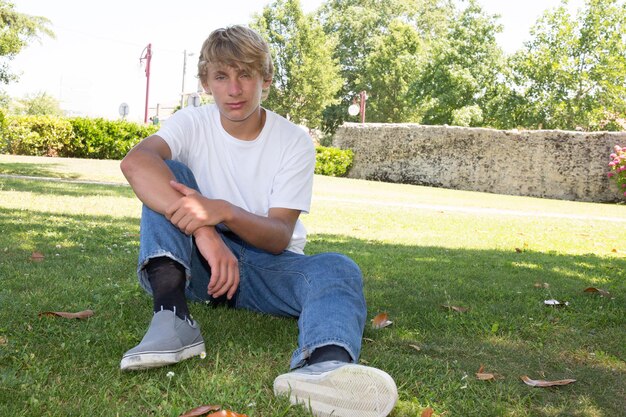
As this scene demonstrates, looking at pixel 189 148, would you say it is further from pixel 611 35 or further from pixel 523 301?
pixel 611 35

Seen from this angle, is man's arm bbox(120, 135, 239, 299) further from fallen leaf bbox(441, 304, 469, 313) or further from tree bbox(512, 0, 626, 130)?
tree bbox(512, 0, 626, 130)

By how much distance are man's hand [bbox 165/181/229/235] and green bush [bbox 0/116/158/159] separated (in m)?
20.6

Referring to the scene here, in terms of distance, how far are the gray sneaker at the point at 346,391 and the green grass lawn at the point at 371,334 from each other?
2.9 inches

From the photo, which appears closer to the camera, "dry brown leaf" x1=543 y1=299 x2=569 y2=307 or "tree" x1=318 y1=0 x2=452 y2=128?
"dry brown leaf" x1=543 y1=299 x2=569 y2=307

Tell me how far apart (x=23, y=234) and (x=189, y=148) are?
307 cm

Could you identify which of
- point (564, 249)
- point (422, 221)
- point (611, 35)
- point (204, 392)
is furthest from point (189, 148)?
point (611, 35)

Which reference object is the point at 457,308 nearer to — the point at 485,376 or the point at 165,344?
the point at 485,376

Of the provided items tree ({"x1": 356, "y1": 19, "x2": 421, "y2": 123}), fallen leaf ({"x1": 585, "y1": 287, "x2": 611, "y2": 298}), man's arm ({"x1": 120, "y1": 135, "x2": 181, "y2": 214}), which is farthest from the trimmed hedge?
tree ({"x1": 356, "y1": 19, "x2": 421, "y2": 123})

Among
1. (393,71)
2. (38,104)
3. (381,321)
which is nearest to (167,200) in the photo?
(381,321)

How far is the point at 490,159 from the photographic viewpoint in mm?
21375

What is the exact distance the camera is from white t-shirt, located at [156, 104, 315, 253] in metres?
2.94

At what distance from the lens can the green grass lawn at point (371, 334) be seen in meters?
2.13

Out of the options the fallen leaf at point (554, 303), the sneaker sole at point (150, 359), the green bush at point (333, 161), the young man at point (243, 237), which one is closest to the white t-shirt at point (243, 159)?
the young man at point (243, 237)

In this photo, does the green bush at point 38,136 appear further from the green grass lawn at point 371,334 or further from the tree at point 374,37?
the tree at point 374,37
